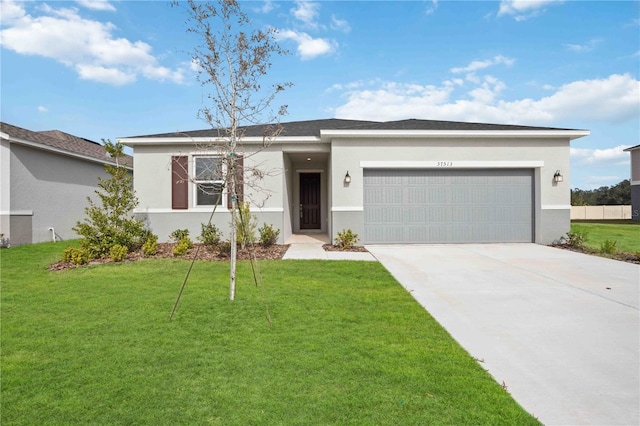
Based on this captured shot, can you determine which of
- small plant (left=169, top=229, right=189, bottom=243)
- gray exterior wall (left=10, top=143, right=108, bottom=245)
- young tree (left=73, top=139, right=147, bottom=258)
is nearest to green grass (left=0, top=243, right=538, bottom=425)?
young tree (left=73, top=139, right=147, bottom=258)

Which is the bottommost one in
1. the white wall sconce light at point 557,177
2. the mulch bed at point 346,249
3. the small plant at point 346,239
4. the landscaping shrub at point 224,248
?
the mulch bed at point 346,249

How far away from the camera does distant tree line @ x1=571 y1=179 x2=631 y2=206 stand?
38.6 metres

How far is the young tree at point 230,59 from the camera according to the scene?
5102mm

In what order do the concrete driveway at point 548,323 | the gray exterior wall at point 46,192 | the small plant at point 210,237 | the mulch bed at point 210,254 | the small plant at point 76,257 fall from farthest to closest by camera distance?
the gray exterior wall at point 46,192, the small plant at point 210,237, the mulch bed at point 210,254, the small plant at point 76,257, the concrete driveway at point 548,323

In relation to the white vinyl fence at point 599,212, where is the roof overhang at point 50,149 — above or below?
above

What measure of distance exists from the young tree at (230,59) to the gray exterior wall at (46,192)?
10.2 metres

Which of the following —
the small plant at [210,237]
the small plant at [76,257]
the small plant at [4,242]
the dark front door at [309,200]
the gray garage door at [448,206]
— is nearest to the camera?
the small plant at [76,257]

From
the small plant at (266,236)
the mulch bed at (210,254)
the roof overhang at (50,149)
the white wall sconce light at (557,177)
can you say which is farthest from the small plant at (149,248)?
the white wall sconce light at (557,177)

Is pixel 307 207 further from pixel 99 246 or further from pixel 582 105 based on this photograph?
pixel 582 105

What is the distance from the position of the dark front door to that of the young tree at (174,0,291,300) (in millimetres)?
10195

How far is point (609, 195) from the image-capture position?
41.2 meters

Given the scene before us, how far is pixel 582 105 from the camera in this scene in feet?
53.3

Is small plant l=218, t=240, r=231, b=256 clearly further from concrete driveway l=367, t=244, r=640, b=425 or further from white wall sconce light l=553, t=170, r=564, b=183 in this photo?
white wall sconce light l=553, t=170, r=564, b=183

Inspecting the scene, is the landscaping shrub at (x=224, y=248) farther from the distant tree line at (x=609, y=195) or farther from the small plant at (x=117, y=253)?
the distant tree line at (x=609, y=195)
